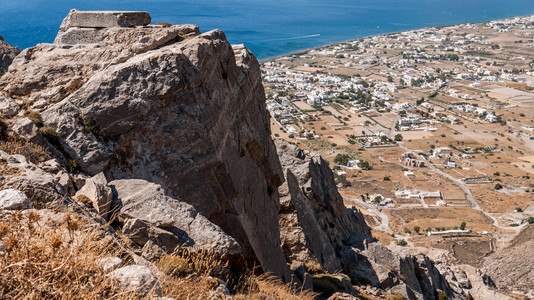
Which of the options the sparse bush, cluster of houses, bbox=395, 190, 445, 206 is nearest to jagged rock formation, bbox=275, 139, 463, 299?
the sparse bush

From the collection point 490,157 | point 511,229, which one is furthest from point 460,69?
point 511,229

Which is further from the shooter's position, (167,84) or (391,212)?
(391,212)

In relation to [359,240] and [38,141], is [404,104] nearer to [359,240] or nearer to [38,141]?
[359,240]

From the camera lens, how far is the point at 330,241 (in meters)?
17.8

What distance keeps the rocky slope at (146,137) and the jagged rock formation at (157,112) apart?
0.03 metres

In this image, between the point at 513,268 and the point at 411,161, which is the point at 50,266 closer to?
the point at 513,268

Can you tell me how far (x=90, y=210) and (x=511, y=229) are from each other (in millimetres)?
54590

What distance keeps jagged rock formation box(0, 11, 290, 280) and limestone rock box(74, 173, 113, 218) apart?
1.93m

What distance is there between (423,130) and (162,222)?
98407 mm

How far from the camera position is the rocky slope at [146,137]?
6.68 m

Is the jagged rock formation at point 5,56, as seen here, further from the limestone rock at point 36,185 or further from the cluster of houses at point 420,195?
the cluster of houses at point 420,195

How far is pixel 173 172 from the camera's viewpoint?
9.15 metres

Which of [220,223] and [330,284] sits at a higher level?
[220,223]

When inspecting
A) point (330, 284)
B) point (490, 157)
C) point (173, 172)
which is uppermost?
point (173, 172)
